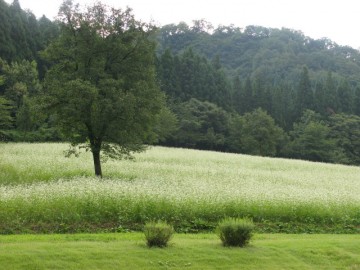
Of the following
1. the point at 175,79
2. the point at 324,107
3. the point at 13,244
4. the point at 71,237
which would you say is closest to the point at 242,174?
the point at 71,237

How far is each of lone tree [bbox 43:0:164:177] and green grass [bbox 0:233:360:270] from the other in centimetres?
1068

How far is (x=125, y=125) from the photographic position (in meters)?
23.4

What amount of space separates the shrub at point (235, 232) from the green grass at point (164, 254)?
272 millimetres

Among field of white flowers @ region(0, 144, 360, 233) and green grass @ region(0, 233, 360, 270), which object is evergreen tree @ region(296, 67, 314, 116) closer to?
field of white flowers @ region(0, 144, 360, 233)

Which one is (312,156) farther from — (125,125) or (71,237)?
(71,237)

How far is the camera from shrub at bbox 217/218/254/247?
1181cm

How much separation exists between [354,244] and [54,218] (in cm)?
976

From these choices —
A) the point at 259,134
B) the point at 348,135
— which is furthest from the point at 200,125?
the point at 348,135

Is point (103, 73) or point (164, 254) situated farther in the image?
point (103, 73)

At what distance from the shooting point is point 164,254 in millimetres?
10789

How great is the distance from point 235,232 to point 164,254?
7.16 feet

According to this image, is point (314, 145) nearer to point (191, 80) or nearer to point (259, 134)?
point (259, 134)

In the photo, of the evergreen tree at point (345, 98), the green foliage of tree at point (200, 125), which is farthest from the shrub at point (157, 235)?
the evergreen tree at point (345, 98)

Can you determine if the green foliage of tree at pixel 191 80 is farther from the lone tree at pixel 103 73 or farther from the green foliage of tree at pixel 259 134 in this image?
the lone tree at pixel 103 73
